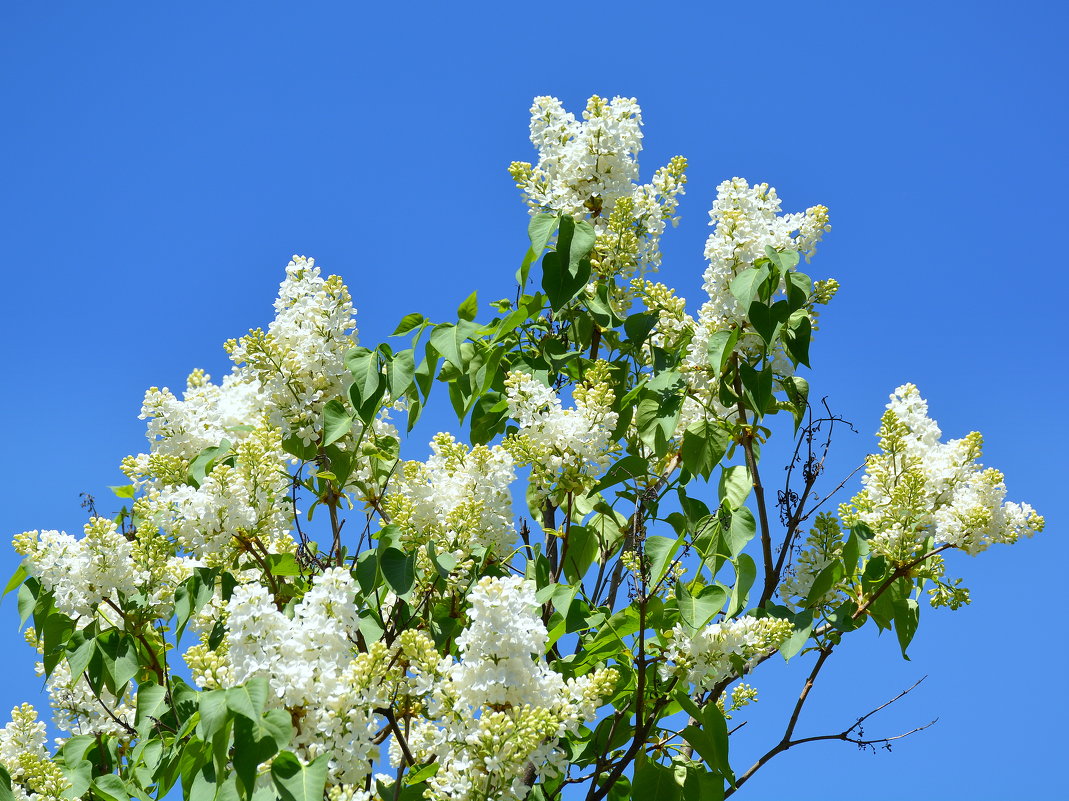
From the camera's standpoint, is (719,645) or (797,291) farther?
(797,291)

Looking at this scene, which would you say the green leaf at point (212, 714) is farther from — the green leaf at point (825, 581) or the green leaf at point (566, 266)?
the green leaf at point (825, 581)

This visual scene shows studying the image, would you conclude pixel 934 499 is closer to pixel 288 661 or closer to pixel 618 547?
pixel 618 547

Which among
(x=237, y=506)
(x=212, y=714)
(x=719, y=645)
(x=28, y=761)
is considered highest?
(x=237, y=506)

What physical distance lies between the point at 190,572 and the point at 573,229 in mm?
1789

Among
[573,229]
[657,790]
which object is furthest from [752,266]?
[657,790]

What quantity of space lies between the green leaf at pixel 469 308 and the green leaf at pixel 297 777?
183 cm

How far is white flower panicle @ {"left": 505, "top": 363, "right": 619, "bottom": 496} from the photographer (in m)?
3.24

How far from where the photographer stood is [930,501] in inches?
147

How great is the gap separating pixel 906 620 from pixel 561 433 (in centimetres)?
135

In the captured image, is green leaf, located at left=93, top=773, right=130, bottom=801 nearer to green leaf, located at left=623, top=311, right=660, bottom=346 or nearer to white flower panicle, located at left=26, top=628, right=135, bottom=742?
white flower panicle, located at left=26, top=628, right=135, bottom=742

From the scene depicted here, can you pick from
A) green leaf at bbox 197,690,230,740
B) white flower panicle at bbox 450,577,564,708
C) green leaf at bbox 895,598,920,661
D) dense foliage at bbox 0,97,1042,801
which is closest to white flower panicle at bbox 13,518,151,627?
dense foliage at bbox 0,97,1042,801

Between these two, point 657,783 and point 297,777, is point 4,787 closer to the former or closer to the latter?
point 297,777

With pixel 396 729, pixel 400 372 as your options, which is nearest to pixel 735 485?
pixel 400 372

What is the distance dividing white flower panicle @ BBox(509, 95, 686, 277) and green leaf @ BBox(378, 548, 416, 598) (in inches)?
56.6
